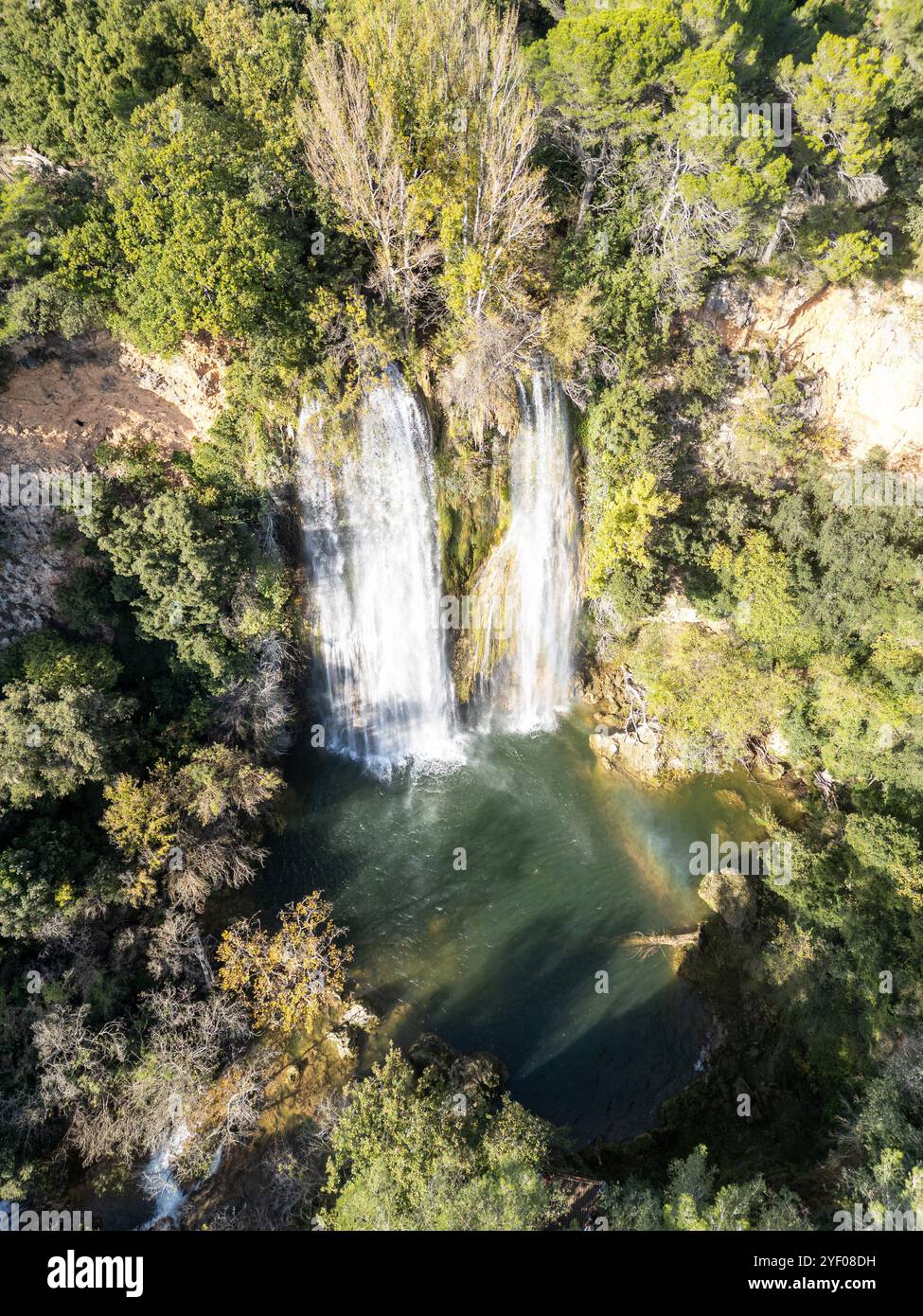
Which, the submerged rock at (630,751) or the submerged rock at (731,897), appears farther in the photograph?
the submerged rock at (630,751)

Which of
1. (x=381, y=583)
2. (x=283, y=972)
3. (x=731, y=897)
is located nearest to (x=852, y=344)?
(x=381, y=583)

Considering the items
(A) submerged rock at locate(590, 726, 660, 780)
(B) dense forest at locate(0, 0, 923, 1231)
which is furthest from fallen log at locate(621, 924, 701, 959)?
(A) submerged rock at locate(590, 726, 660, 780)

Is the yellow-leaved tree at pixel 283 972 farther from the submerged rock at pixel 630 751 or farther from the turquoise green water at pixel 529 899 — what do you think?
the submerged rock at pixel 630 751

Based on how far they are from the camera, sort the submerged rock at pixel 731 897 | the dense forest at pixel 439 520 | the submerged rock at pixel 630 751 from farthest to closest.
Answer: the submerged rock at pixel 630 751
the submerged rock at pixel 731 897
the dense forest at pixel 439 520

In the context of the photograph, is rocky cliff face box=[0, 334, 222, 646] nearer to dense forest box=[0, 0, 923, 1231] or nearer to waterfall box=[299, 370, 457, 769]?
dense forest box=[0, 0, 923, 1231]

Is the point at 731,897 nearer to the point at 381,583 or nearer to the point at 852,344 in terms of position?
the point at 381,583

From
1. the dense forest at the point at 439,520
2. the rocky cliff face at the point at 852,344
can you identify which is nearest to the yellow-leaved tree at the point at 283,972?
the dense forest at the point at 439,520

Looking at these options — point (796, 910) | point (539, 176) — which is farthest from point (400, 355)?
point (796, 910)
